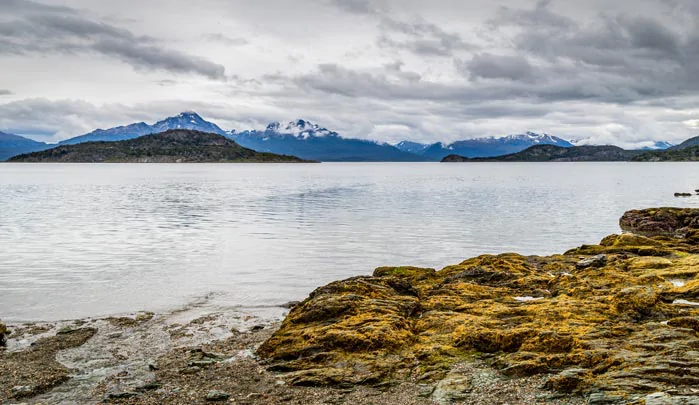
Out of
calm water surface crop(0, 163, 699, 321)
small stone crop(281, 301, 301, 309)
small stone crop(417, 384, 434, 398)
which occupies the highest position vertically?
small stone crop(417, 384, 434, 398)

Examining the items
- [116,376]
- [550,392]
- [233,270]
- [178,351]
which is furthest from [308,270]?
[550,392]

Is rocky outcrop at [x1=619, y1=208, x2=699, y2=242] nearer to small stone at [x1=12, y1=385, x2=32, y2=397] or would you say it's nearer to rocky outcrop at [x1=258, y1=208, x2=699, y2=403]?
rocky outcrop at [x1=258, y1=208, x2=699, y2=403]

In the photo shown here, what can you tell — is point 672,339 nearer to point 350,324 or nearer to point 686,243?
point 350,324

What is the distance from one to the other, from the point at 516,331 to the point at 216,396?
9.02m

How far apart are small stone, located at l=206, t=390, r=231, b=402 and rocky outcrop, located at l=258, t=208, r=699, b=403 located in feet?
6.20

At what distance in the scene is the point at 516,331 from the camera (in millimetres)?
15953

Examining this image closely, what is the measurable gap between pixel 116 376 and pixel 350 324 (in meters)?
7.52

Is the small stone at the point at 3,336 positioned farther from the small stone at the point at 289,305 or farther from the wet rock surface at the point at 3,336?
the small stone at the point at 289,305

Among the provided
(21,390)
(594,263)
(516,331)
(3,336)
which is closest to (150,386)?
(21,390)

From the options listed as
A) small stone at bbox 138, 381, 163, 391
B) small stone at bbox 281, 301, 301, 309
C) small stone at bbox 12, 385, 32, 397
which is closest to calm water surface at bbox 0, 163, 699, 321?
small stone at bbox 281, 301, 301, 309

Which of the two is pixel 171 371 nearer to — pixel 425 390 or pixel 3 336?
pixel 425 390

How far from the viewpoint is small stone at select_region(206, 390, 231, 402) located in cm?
1386

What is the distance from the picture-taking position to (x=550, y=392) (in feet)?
41.5

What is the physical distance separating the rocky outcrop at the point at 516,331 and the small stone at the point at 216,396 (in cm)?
189
